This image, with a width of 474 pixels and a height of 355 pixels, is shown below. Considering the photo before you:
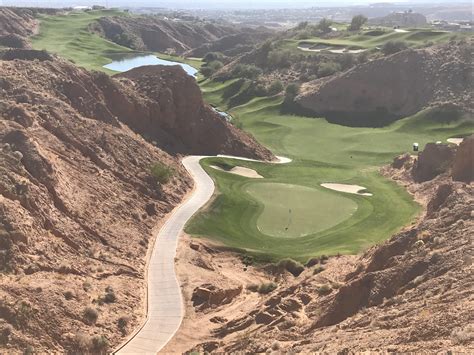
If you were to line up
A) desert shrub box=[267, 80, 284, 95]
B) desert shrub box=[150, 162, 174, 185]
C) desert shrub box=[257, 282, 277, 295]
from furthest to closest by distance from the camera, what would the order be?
desert shrub box=[267, 80, 284, 95] < desert shrub box=[150, 162, 174, 185] < desert shrub box=[257, 282, 277, 295]

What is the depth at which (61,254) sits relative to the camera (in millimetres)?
30031

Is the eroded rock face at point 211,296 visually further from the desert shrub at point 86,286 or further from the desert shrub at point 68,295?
the desert shrub at point 68,295

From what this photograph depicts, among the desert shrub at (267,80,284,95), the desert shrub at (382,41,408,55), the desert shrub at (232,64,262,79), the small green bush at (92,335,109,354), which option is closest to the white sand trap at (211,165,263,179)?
the small green bush at (92,335,109,354)

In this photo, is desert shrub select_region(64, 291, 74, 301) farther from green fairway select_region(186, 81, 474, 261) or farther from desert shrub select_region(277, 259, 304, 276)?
green fairway select_region(186, 81, 474, 261)

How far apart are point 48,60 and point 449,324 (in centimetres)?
4745

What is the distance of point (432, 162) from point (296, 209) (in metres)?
16.8

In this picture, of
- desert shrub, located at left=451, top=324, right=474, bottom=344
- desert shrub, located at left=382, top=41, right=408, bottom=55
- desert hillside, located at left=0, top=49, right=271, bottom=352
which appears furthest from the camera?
desert shrub, located at left=382, top=41, right=408, bottom=55

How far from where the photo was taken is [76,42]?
5610 inches

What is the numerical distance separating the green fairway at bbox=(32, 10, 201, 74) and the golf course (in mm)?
39406

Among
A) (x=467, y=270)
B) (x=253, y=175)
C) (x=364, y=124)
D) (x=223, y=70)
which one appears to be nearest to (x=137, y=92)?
(x=253, y=175)

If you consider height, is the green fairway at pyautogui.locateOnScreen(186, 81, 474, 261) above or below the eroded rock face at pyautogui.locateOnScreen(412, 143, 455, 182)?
below

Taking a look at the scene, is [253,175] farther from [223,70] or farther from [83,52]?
[83,52]

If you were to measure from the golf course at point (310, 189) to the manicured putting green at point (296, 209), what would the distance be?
0.07 meters

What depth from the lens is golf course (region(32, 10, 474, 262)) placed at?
130 feet
